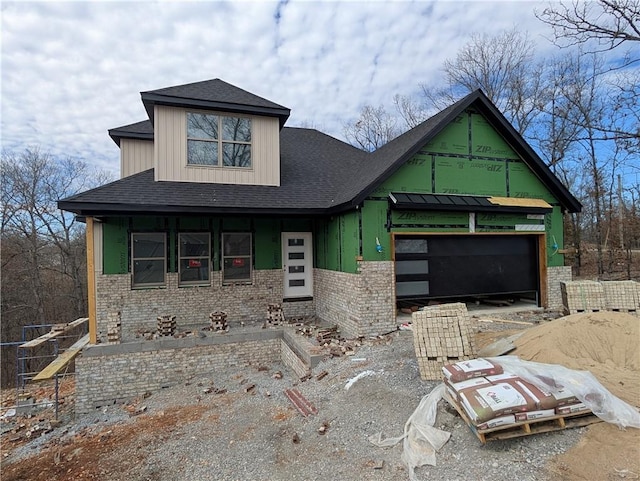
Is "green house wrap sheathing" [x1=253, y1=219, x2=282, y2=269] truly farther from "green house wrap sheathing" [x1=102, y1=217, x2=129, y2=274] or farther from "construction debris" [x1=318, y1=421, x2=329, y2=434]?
"construction debris" [x1=318, y1=421, x2=329, y2=434]

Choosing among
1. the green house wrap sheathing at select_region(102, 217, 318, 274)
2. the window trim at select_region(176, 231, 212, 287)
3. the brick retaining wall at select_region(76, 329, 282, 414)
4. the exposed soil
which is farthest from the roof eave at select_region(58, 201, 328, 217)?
the exposed soil

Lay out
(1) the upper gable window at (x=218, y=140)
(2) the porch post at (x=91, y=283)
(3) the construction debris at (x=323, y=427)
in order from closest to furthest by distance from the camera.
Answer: (3) the construction debris at (x=323, y=427) < (2) the porch post at (x=91, y=283) < (1) the upper gable window at (x=218, y=140)

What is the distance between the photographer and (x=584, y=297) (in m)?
8.52

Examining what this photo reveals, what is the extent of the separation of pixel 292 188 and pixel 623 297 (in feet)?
30.1

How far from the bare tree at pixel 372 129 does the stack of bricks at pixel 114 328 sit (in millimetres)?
21515

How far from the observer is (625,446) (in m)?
A: 3.37

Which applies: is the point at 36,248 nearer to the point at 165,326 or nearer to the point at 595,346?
the point at 165,326

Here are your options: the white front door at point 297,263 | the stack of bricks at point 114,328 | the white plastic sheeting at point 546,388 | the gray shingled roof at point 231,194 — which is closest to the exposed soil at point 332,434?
the white plastic sheeting at point 546,388

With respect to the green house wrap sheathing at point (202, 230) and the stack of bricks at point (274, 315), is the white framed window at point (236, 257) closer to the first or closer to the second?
the green house wrap sheathing at point (202, 230)

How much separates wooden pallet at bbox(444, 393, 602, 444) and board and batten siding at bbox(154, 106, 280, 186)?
8740mm

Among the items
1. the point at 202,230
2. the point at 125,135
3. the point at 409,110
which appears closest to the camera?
the point at 202,230

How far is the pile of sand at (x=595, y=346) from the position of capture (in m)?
4.57

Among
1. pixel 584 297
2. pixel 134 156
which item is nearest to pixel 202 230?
pixel 134 156

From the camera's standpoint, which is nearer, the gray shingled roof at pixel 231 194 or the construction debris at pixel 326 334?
the construction debris at pixel 326 334
